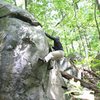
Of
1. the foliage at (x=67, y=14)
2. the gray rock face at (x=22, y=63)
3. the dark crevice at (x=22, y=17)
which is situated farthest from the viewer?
the foliage at (x=67, y=14)

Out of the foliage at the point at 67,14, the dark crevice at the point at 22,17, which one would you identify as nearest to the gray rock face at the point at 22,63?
the dark crevice at the point at 22,17

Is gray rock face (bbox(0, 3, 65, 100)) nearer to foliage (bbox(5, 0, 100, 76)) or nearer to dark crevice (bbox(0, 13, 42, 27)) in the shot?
dark crevice (bbox(0, 13, 42, 27))

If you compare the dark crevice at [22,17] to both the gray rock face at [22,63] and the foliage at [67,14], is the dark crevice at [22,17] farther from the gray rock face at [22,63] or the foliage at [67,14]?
the foliage at [67,14]

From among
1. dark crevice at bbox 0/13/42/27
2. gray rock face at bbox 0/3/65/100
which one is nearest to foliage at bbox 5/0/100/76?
dark crevice at bbox 0/13/42/27

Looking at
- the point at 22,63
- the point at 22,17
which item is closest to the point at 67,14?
the point at 22,17

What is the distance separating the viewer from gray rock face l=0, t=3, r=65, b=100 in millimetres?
6484

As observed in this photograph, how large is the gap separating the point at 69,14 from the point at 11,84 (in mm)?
15560

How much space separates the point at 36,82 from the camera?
7004 millimetres

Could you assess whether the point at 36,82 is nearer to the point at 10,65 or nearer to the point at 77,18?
the point at 10,65

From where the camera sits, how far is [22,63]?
6738 millimetres

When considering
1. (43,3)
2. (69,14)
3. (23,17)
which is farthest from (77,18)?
(23,17)

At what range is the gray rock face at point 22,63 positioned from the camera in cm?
648

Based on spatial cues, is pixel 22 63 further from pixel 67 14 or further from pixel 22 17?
pixel 67 14

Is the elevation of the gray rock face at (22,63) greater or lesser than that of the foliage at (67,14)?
lesser
